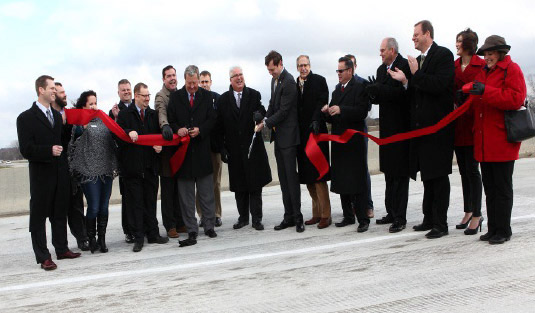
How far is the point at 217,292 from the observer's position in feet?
15.9

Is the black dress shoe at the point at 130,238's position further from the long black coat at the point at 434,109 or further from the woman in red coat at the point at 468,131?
the woman in red coat at the point at 468,131

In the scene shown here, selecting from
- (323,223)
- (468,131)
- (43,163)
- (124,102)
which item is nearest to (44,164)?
(43,163)

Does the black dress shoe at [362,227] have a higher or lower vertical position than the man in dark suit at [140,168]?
lower

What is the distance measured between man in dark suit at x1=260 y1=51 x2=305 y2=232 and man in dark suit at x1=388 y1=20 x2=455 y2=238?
1.57 m

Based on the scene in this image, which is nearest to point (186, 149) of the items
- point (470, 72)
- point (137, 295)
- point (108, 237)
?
point (108, 237)

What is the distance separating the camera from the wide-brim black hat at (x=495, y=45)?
19.4 feet

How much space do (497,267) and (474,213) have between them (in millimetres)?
1621

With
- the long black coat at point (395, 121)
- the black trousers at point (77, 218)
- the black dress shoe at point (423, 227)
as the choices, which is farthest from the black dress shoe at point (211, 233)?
the black dress shoe at point (423, 227)

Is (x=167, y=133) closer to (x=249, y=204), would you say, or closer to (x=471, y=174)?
(x=249, y=204)

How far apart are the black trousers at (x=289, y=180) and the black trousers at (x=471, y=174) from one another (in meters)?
2.14

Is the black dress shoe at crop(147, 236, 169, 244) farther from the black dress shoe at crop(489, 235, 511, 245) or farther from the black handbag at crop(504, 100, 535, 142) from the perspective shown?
the black handbag at crop(504, 100, 535, 142)

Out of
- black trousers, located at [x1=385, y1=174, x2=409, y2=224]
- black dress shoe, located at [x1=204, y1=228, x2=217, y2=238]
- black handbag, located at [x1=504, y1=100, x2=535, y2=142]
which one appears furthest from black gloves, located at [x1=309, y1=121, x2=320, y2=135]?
black handbag, located at [x1=504, y1=100, x2=535, y2=142]

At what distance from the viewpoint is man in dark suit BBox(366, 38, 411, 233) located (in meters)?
7.04

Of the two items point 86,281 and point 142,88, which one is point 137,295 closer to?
point 86,281
